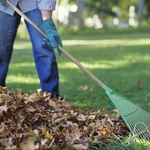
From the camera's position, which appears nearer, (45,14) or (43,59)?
(45,14)

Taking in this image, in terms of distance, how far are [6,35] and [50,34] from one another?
567mm

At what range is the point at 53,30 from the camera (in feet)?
12.9

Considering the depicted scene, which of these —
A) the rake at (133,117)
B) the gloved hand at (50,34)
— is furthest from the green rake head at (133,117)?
the gloved hand at (50,34)

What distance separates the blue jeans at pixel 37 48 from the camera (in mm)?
4148

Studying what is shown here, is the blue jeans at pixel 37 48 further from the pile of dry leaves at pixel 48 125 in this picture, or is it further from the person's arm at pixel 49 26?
the pile of dry leaves at pixel 48 125

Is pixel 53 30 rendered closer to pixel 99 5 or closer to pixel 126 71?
pixel 126 71

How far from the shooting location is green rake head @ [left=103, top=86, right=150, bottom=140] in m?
3.42

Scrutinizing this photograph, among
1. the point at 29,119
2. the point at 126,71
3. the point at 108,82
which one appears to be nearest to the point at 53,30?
the point at 29,119

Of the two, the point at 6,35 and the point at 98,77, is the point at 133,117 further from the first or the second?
the point at 98,77

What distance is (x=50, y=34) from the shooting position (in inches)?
153

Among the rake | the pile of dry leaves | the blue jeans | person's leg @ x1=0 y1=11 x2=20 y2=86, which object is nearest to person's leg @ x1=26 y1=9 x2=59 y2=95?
the blue jeans

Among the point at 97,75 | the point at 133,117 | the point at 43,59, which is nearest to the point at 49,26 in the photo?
the point at 43,59

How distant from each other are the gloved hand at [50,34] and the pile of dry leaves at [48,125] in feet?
1.41

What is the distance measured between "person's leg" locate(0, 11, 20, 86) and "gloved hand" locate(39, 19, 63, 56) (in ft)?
1.22
